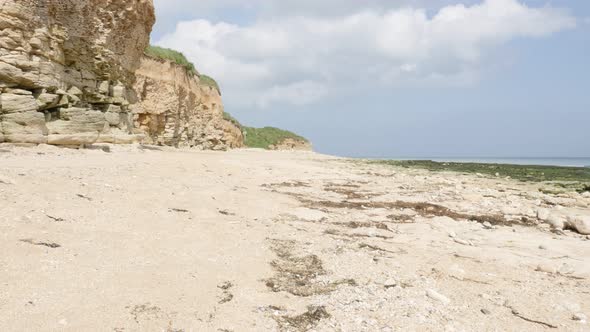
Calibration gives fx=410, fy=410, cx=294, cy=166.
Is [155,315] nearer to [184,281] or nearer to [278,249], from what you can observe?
[184,281]

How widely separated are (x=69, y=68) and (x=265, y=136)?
4700 centimetres

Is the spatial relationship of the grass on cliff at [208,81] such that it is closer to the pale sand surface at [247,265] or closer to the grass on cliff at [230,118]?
the grass on cliff at [230,118]

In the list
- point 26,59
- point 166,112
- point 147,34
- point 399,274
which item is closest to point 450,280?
point 399,274

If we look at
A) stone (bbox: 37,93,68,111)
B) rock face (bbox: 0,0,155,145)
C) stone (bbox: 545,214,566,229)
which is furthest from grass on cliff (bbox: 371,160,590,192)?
stone (bbox: 37,93,68,111)

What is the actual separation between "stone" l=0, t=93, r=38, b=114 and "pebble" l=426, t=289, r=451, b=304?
11040 millimetres

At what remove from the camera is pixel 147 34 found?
1706cm

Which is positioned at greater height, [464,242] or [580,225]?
[580,225]

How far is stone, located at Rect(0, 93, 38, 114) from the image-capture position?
10.4 meters

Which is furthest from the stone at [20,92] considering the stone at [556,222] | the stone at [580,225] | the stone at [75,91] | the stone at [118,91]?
the stone at [580,225]

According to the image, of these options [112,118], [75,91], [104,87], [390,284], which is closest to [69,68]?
[75,91]

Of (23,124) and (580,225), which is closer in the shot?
(580,225)

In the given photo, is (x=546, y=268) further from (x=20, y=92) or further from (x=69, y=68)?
(x=69, y=68)

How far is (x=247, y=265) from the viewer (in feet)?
14.5

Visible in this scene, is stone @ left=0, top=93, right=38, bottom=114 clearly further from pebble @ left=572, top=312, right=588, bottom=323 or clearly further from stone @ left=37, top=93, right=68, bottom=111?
pebble @ left=572, top=312, right=588, bottom=323
